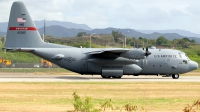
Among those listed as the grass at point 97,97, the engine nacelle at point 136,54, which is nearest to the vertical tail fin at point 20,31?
the engine nacelle at point 136,54

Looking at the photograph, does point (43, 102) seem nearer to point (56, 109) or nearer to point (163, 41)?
point (56, 109)

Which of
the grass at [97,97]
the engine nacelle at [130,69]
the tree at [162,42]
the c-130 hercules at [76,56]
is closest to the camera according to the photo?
the grass at [97,97]

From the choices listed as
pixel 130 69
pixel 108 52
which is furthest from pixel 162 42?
pixel 108 52

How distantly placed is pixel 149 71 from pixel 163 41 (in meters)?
104

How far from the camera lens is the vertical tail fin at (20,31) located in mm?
49812

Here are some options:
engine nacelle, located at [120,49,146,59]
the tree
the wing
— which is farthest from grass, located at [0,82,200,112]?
the tree

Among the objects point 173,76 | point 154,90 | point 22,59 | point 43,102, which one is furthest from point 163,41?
point 43,102

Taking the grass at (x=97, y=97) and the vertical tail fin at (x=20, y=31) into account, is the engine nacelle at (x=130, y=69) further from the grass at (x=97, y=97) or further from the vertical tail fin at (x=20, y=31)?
the grass at (x=97, y=97)

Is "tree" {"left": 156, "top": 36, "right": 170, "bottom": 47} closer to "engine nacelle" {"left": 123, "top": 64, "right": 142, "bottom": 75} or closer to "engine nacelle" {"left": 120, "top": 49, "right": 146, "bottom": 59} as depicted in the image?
"engine nacelle" {"left": 123, "top": 64, "right": 142, "bottom": 75}

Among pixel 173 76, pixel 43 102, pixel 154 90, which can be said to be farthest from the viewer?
pixel 173 76

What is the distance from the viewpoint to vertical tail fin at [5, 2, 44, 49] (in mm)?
49812

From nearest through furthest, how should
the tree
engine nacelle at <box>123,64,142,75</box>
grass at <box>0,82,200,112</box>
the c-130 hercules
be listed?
grass at <box>0,82,200,112</box> < the c-130 hercules < engine nacelle at <box>123,64,142,75</box> < the tree

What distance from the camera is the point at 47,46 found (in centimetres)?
5091

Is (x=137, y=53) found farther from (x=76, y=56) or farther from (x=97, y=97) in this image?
(x=97, y=97)
